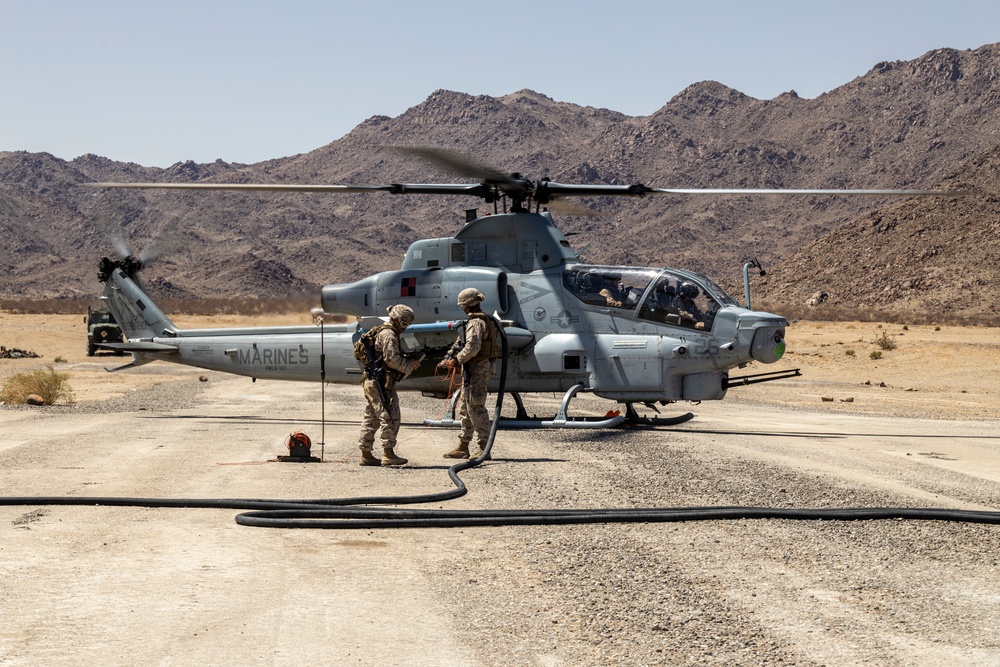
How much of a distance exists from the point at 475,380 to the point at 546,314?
12.3 ft

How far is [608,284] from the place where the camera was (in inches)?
635

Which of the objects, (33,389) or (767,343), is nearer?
(767,343)

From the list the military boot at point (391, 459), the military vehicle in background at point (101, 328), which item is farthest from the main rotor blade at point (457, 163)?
the military vehicle in background at point (101, 328)

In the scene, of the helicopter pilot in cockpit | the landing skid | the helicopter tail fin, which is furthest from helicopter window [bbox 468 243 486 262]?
the helicopter tail fin

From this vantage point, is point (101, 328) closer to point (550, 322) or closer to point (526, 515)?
point (550, 322)

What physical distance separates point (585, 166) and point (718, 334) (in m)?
148

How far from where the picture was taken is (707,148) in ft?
519

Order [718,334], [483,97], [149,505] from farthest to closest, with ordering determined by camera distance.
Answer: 1. [483,97]
2. [718,334]
3. [149,505]

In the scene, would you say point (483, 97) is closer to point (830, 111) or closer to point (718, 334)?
point (830, 111)

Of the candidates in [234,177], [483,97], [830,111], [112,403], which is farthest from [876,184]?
[112,403]

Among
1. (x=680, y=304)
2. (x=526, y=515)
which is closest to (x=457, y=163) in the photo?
(x=680, y=304)

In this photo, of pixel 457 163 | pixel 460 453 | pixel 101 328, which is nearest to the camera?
pixel 460 453

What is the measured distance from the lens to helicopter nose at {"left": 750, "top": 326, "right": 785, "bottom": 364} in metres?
14.9

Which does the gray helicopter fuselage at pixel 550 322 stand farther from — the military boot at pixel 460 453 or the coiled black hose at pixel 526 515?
the coiled black hose at pixel 526 515
